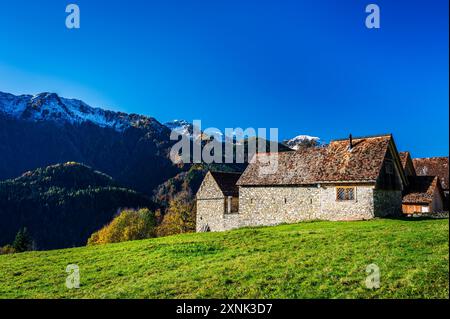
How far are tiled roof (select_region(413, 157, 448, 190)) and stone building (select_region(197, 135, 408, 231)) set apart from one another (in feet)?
40.4

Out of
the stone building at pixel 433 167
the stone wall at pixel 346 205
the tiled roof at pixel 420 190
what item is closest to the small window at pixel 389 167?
the stone wall at pixel 346 205

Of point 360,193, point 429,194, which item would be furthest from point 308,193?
point 429,194

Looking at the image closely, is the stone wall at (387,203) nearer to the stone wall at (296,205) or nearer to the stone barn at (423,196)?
the stone wall at (296,205)

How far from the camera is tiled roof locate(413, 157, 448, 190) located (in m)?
46.6

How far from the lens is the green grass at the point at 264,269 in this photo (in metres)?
11.6

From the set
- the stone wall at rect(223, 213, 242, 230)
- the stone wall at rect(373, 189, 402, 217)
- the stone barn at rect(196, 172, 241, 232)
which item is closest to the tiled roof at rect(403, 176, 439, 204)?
the stone wall at rect(373, 189, 402, 217)

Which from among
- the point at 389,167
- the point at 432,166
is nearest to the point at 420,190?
the point at 389,167

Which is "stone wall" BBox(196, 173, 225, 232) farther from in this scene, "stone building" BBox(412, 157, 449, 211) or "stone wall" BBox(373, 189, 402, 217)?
"stone building" BBox(412, 157, 449, 211)

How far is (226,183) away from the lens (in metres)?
50.3

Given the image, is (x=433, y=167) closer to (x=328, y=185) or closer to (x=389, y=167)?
(x=389, y=167)

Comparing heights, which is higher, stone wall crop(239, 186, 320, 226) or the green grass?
stone wall crop(239, 186, 320, 226)
